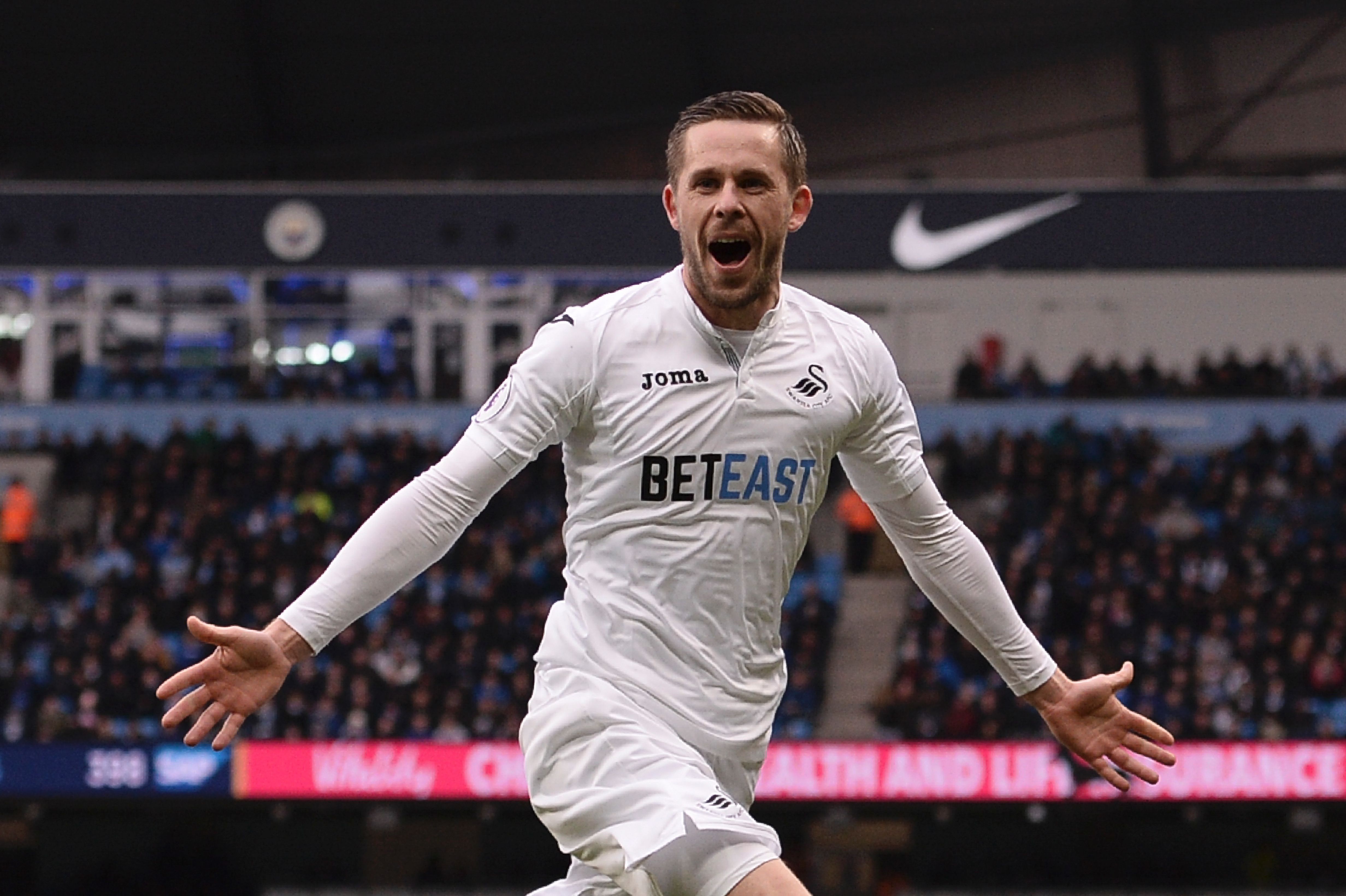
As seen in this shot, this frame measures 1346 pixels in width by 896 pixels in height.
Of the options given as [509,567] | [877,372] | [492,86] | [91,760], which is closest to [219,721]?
[877,372]

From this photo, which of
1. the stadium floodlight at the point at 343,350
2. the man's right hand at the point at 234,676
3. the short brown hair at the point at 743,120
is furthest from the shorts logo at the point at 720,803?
the stadium floodlight at the point at 343,350

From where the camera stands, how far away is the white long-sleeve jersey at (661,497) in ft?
13.3

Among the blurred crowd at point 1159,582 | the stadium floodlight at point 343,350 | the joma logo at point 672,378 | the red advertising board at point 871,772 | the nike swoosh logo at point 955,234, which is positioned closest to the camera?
the joma logo at point 672,378

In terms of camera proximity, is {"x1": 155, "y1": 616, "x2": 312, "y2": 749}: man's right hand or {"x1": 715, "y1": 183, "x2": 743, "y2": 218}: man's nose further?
{"x1": 715, "y1": 183, "x2": 743, "y2": 218}: man's nose

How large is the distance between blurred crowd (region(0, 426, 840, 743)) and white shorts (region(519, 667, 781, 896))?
14826mm

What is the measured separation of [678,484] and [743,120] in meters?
0.85

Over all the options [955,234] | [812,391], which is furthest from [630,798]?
[955,234]

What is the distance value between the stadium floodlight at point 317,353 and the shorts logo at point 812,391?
78.7 feet

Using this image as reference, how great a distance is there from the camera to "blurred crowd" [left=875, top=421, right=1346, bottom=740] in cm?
1895

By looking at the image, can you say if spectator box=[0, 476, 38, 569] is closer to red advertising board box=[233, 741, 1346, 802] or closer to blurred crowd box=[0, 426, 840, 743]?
blurred crowd box=[0, 426, 840, 743]

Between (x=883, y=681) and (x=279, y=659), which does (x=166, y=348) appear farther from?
(x=279, y=659)

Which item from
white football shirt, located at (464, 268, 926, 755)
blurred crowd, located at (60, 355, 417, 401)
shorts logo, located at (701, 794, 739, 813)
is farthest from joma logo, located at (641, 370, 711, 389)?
blurred crowd, located at (60, 355, 417, 401)

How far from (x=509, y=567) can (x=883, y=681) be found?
4.68 metres

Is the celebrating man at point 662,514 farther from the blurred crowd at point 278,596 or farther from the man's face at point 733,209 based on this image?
the blurred crowd at point 278,596
